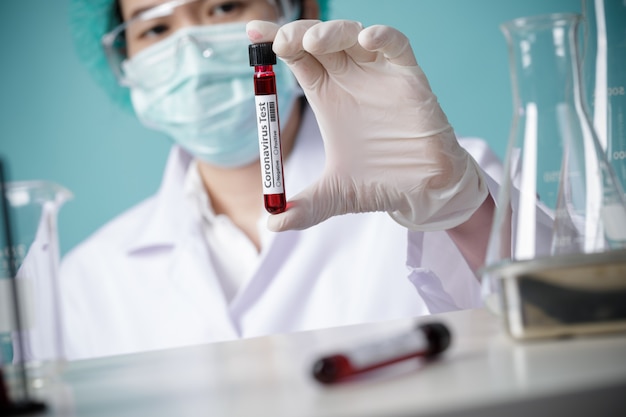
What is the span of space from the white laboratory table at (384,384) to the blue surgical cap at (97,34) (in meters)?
1.97

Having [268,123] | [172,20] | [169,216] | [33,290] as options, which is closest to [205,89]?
[172,20]

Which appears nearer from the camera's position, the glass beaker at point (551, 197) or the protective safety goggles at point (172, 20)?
the glass beaker at point (551, 197)

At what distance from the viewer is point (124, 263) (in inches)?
100

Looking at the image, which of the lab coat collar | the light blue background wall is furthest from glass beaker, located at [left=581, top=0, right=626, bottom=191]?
the light blue background wall

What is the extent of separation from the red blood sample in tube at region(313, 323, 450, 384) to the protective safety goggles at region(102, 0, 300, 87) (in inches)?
72.7

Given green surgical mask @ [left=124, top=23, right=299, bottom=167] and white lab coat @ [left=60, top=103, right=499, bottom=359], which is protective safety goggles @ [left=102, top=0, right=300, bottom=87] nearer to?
green surgical mask @ [left=124, top=23, right=299, bottom=167]

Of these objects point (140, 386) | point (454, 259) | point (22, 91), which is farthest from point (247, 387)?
point (22, 91)

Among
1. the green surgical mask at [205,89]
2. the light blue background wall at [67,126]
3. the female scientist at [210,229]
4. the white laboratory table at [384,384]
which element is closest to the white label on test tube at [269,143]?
the white laboratory table at [384,384]

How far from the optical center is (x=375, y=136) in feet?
3.94

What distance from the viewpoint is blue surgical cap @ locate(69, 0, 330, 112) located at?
2.55 m

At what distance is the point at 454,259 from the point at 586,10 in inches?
21.5

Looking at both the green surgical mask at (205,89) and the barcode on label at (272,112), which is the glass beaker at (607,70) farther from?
the green surgical mask at (205,89)

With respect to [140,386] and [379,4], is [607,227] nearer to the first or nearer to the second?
[140,386]

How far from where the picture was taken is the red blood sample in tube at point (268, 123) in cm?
87
